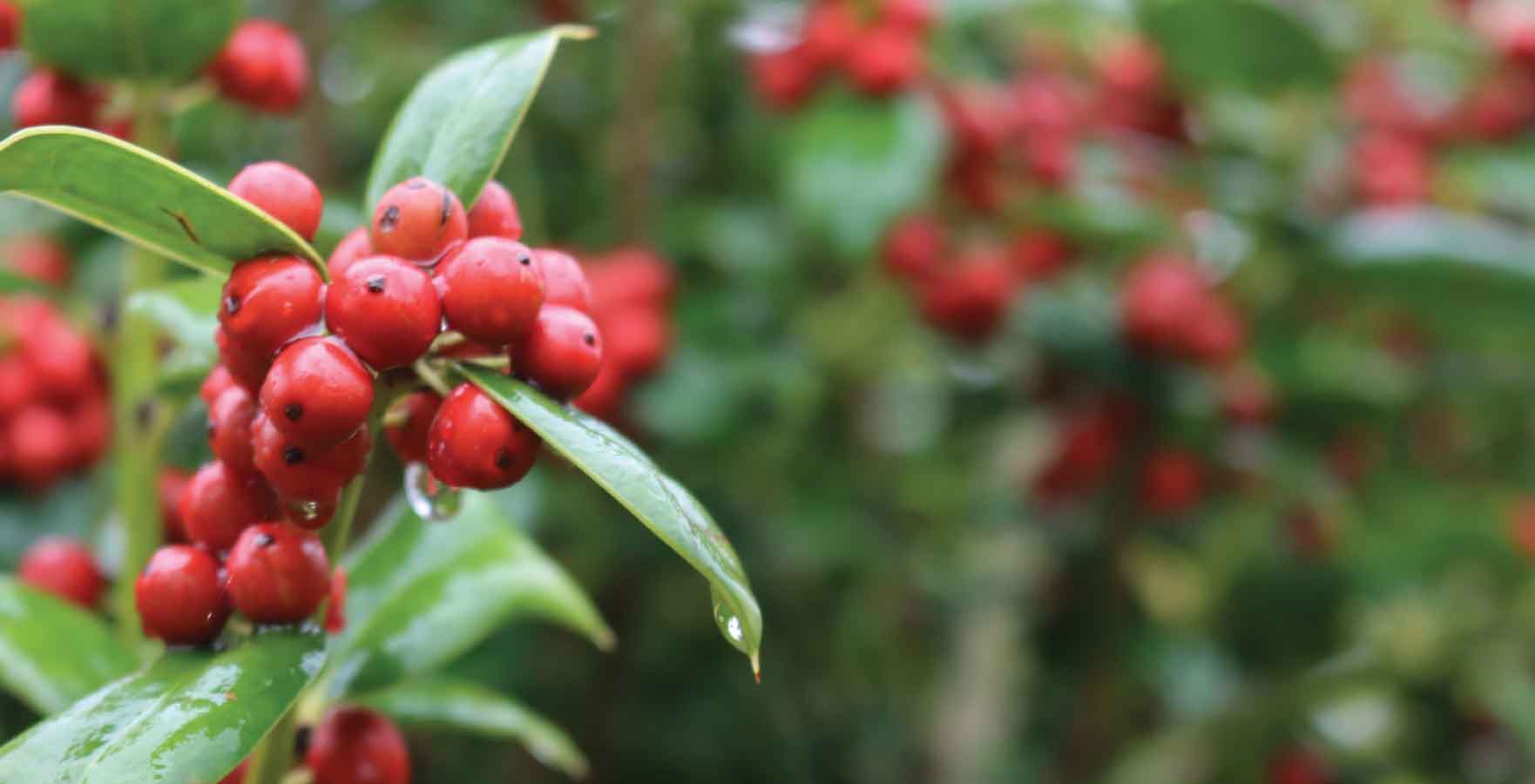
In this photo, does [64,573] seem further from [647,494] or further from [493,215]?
[647,494]

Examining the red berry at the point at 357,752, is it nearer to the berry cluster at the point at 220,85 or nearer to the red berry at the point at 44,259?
the berry cluster at the point at 220,85

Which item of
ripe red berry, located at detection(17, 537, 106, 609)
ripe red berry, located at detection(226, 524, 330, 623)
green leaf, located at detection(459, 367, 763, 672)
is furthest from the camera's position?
ripe red berry, located at detection(17, 537, 106, 609)

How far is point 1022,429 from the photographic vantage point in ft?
7.73

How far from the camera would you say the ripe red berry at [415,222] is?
0.69 metres

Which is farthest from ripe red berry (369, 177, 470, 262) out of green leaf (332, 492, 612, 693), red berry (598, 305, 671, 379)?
red berry (598, 305, 671, 379)

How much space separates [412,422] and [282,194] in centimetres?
13

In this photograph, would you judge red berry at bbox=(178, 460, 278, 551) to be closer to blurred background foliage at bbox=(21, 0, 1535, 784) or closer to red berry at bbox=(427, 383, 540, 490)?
red berry at bbox=(427, 383, 540, 490)

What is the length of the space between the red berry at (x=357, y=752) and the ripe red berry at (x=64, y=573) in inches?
14.7

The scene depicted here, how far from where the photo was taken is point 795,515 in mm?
2184

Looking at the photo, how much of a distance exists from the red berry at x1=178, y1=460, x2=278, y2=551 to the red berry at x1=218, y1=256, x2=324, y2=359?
0.32 ft

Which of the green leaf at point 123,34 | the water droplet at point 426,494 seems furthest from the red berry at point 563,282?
the green leaf at point 123,34

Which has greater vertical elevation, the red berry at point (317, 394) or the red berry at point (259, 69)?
the red berry at point (259, 69)

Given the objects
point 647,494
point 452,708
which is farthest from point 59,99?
point 647,494

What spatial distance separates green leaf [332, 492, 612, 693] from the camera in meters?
0.87
